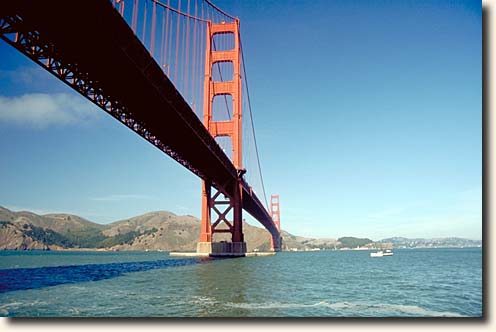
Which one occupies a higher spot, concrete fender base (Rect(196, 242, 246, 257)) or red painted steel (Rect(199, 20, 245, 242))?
red painted steel (Rect(199, 20, 245, 242))

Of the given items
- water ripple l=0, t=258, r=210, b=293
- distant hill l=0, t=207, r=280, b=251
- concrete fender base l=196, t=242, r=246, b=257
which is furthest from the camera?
distant hill l=0, t=207, r=280, b=251

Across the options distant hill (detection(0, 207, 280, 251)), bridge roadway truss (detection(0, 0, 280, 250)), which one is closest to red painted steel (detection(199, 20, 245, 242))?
bridge roadway truss (detection(0, 0, 280, 250))

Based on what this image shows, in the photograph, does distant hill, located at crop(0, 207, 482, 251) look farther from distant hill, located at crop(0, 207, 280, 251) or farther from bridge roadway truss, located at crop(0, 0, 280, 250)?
bridge roadway truss, located at crop(0, 0, 280, 250)

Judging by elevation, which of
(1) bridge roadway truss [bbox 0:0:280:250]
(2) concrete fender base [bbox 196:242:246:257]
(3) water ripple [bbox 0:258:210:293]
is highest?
(1) bridge roadway truss [bbox 0:0:280:250]

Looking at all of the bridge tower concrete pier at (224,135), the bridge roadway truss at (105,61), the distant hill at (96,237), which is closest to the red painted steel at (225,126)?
the bridge tower concrete pier at (224,135)

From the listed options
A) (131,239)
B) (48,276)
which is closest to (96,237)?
(131,239)

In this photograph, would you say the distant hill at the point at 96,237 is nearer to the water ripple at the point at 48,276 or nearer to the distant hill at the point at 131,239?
the distant hill at the point at 131,239

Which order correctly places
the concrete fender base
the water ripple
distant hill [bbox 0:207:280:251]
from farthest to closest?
distant hill [bbox 0:207:280:251] < the concrete fender base < the water ripple

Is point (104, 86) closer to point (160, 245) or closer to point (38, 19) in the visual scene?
point (38, 19)
